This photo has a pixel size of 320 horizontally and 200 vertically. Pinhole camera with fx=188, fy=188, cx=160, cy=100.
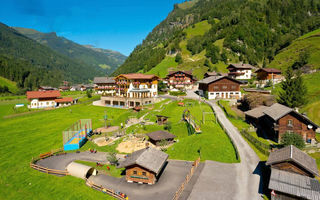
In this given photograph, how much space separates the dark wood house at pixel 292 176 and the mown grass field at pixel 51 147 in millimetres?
8530

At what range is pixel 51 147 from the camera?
4572 centimetres

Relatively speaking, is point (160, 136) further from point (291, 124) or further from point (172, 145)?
point (291, 124)

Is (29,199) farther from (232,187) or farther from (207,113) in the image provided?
(207,113)

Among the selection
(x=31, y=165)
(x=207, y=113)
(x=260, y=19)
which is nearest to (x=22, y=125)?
(x=31, y=165)

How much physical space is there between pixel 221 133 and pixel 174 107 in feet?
89.5

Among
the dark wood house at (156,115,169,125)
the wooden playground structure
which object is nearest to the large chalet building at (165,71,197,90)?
the wooden playground structure

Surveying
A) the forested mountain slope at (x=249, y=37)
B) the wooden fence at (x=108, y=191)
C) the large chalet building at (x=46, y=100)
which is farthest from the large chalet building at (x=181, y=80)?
the wooden fence at (x=108, y=191)

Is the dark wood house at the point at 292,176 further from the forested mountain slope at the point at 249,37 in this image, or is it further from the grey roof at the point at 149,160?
the forested mountain slope at the point at 249,37

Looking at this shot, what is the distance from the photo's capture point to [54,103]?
3900 inches

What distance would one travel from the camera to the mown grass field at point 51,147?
27897 millimetres

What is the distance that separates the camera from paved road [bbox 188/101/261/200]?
22.6 metres

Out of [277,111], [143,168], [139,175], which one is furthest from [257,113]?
[139,175]

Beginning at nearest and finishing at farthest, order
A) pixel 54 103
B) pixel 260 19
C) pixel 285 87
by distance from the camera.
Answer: pixel 285 87
pixel 54 103
pixel 260 19

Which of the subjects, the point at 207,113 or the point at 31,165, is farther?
the point at 207,113
